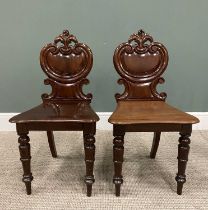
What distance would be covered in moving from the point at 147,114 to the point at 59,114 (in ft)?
1.79

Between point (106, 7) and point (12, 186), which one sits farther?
point (106, 7)

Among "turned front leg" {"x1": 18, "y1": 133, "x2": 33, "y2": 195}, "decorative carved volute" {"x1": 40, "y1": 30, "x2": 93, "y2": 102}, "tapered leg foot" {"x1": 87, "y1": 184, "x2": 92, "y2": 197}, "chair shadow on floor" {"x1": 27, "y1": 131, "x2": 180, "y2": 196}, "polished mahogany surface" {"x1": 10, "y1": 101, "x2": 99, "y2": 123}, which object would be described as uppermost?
"decorative carved volute" {"x1": 40, "y1": 30, "x2": 93, "y2": 102}

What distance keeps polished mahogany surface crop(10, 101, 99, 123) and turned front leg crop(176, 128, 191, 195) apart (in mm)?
530

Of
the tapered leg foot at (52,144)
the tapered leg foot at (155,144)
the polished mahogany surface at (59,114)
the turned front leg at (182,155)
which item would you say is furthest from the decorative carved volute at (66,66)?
the turned front leg at (182,155)

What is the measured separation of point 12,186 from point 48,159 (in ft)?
1.45

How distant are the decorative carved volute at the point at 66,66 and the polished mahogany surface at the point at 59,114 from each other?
0.49 feet

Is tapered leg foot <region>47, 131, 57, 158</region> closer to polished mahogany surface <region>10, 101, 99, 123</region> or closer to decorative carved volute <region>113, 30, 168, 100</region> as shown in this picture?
polished mahogany surface <region>10, 101, 99, 123</region>

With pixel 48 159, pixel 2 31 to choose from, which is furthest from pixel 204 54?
pixel 2 31

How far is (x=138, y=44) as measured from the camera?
6.92 ft

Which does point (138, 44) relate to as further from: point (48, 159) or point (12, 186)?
point (12, 186)

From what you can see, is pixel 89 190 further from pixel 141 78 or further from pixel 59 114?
pixel 141 78

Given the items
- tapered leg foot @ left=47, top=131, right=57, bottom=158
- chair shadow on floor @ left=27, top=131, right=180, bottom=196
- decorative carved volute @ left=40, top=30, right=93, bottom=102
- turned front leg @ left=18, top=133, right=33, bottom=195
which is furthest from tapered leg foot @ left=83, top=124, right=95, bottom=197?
tapered leg foot @ left=47, top=131, right=57, bottom=158

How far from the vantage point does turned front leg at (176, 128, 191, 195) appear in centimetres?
169

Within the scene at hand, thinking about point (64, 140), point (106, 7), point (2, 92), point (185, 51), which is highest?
point (106, 7)
